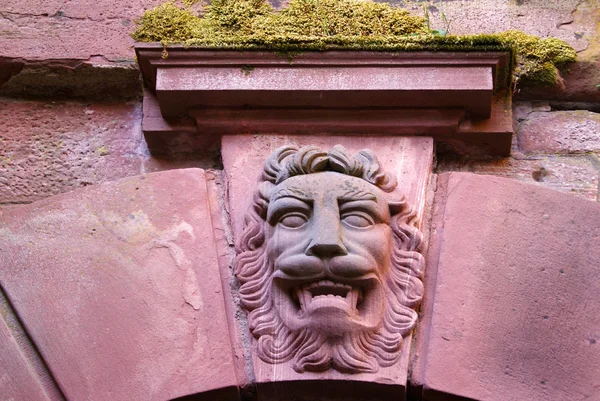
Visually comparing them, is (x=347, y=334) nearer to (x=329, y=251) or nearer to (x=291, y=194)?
(x=329, y=251)

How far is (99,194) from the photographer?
239 cm

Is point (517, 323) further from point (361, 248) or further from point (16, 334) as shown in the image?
point (16, 334)

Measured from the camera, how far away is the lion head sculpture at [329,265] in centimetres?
206

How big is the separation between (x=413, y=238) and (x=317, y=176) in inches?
10.9

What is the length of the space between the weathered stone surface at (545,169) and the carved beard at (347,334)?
362 millimetres

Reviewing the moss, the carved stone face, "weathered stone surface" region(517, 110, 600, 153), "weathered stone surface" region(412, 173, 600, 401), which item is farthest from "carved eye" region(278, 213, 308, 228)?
"weathered stone surface" region(517, 110, 600, 153)

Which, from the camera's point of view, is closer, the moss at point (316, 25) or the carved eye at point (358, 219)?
the carved eye at point (358, 219)

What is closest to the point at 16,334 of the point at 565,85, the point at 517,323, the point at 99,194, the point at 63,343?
the point at 63,343

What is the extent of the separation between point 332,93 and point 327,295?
2.13 ft

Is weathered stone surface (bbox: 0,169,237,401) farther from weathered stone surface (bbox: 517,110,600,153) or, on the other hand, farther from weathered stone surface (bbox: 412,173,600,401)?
weathered stone surface (bbox: 517,110,600,153)

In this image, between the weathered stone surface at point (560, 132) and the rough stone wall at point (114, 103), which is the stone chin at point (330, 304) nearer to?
the rough stone wall at point (114, 103)

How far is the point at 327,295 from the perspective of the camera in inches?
81.7

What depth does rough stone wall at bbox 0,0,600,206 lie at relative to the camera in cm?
255

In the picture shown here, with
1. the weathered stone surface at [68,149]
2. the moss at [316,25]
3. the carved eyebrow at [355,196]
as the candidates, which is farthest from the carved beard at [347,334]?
the moss at [316,25]
